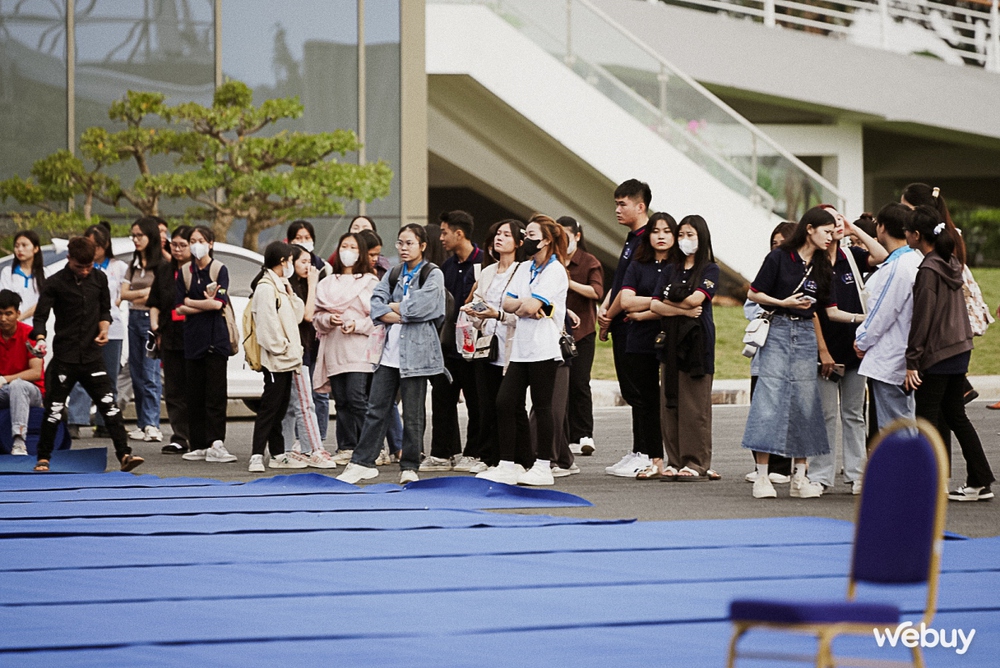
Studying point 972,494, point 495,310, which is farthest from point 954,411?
point 495,310

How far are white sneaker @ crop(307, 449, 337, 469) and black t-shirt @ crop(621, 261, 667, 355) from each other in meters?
2.57

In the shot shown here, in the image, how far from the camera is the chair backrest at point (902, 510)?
4.45 meters

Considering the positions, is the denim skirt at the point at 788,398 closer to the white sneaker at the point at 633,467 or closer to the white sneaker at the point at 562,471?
the white sneaker at the point at 633,467

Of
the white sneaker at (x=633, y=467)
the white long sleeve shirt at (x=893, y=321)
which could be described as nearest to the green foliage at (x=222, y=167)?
the white sneaker at (x=633, y=467)

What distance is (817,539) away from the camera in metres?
7.78

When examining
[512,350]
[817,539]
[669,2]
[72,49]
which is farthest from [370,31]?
[817,539]

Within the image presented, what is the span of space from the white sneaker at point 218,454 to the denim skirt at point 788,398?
467cm

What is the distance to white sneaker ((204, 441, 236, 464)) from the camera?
477 inches

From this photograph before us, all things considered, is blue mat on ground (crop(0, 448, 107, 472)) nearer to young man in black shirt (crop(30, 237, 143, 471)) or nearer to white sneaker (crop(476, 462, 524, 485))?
young man in black shirt (crop(30, 237, 143, 471))

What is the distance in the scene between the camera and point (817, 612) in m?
4.07

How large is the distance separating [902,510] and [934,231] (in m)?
4.98

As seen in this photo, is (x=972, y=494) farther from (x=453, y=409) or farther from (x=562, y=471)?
(x=453, y=409)

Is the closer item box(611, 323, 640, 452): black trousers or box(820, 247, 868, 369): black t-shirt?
box(820, 247, 868, 369): black t-shirt

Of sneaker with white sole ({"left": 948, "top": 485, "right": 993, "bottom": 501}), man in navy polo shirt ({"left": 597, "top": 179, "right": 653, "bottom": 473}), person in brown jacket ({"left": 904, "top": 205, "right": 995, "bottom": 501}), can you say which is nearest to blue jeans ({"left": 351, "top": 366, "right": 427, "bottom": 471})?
man in navy polo shirt ({"left": 597, "top": 179, "right": 653, "bottom": 473})
